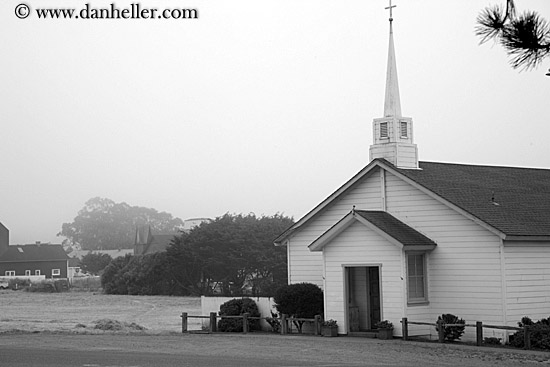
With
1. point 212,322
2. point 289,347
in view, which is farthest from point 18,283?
point 289,347

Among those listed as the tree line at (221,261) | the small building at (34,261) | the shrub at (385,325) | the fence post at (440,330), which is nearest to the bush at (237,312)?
the shrub at (385,325)

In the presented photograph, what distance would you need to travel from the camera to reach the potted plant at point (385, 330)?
2880cm

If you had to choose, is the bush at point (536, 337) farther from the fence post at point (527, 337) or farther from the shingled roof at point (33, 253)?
the shingled roof at point (33, 253)

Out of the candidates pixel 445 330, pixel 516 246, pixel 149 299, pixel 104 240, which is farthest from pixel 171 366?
pixel 104 240

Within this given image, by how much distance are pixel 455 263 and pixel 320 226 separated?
5996 mm

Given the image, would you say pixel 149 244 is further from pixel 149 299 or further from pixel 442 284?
pixel 442 284

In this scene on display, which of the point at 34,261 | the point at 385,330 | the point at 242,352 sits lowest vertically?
the point at 242,352

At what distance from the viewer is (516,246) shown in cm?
2822

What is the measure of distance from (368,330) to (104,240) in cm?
16976

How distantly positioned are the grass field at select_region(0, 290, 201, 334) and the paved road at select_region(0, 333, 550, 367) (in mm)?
7339

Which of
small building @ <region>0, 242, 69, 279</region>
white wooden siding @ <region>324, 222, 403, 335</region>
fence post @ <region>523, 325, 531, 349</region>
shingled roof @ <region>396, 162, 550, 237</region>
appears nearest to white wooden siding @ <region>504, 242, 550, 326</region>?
shingled roof @ <region>396, 162, 550, 237</region>

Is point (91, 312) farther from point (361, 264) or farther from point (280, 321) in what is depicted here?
point (361, 264)

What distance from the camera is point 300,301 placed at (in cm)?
3188

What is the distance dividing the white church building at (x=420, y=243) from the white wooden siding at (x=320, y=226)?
0.04 m
